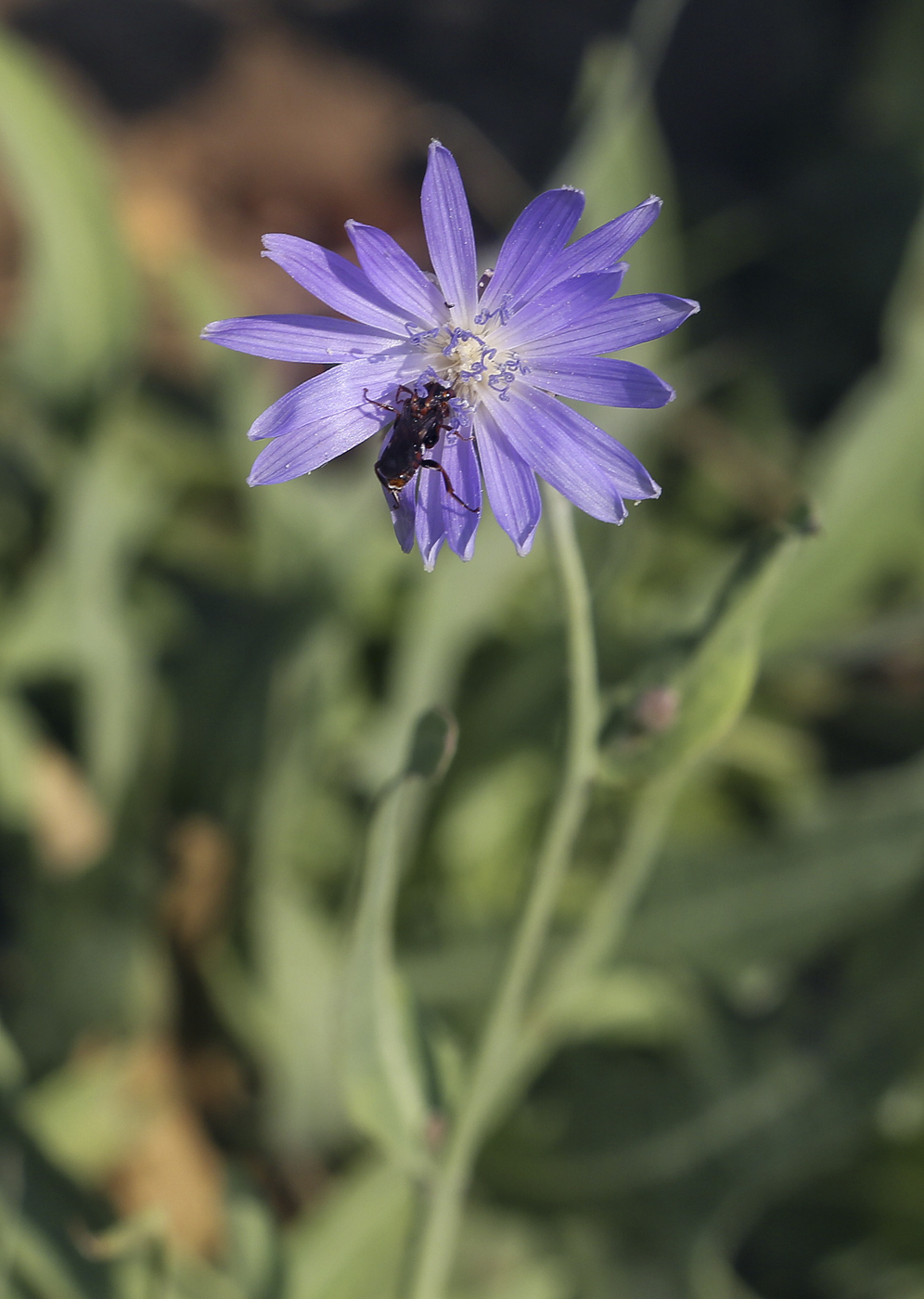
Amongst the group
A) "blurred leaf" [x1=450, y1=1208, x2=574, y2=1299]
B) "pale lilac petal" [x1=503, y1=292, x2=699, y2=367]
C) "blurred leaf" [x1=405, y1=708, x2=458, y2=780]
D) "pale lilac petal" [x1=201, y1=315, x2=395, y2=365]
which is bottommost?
"blurred leaf" [x1=450, y1=1208, x2=574, y2=1299]

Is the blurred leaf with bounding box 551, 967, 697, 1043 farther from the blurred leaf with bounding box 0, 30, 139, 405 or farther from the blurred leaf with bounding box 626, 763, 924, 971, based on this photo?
the blurred leaf with bounding box 0, 30, 139, 405

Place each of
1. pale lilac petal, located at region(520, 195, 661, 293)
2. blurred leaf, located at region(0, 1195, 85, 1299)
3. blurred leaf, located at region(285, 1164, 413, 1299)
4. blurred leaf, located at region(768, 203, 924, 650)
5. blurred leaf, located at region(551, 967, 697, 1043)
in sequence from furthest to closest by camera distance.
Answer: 1. blurred leaf, located at region(768, 203, 924, 650)
2. blurred leaf, located at region(551, 967, 697, 1043)
3. blurred leaf, located at region(285, 1164, 413, 1299)
4. blurred leaf, located at region(0, 1195, 85, 1299)
5. pale lilac petal, located at region(520, 195, 661, 293)

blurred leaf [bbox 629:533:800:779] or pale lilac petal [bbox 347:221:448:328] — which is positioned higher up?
pale lilac petal [bbox 347:221:448:328]

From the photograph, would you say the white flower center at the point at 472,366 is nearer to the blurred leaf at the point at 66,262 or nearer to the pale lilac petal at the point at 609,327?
the pale lilac petal at the point at 609,327

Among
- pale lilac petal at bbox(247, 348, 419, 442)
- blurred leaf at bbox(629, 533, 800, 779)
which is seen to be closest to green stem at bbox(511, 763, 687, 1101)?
blurred leaf at bbox(629, 533, 800, 779)

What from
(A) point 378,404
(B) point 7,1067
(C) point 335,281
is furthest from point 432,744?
(B) point 7,1067

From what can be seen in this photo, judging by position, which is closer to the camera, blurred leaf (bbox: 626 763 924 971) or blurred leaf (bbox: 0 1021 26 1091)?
blurred leaf (bbox: 0 1021 26 1091)

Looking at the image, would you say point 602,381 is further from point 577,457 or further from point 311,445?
point 311,445
